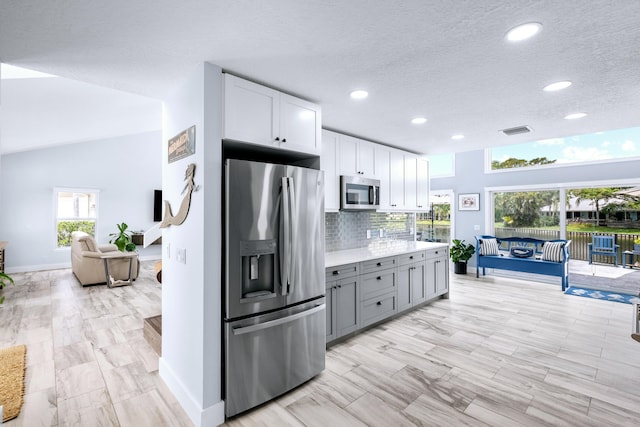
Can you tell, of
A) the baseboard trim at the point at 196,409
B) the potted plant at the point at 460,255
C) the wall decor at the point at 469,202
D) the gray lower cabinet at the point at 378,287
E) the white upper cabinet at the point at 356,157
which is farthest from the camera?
the wall decor at the point at 469,202

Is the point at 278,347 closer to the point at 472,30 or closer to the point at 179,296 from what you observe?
the point at 179,296

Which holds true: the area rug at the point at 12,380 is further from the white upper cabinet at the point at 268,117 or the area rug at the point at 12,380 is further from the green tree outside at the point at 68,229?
the green tree outside at the point at 68,229

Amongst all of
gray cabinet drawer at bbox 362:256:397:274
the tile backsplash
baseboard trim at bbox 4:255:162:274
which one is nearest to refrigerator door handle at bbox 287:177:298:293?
gray cabinet drawer at bbox 362:256:397:274

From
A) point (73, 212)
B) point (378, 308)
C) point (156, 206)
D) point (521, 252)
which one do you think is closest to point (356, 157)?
point (378, 308)

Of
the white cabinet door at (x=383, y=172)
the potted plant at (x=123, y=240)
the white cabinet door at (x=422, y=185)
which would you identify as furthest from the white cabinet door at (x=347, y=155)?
the potted plant at (x=123, y=240)

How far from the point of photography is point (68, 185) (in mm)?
7688

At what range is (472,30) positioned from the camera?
178cm

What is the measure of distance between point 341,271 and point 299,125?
59.9 inches

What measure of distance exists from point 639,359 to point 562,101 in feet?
8.50

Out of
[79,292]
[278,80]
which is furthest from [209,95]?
[79,292]

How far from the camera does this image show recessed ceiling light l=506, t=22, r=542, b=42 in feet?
5.68

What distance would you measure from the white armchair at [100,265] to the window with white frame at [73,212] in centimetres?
179

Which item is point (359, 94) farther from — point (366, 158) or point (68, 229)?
point (68, 229)

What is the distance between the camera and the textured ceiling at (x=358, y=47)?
158 centimetres
